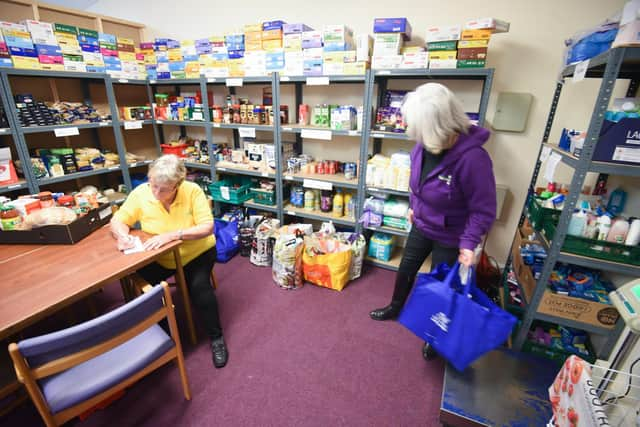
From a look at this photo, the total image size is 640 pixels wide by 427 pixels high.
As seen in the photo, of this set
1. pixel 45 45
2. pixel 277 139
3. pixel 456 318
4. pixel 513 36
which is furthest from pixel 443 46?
pixel 45 45

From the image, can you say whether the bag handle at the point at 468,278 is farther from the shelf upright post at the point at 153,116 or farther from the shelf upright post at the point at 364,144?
the shelf upright post at the point at 153,116

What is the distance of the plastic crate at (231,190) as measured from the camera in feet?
11.3

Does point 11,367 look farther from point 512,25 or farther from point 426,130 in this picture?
point 512,25

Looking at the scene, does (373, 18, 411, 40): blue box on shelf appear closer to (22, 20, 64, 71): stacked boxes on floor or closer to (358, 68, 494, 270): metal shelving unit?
(358, 68, 494, 270): metal shelving unit

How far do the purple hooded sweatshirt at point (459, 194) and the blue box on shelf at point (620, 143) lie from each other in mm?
499

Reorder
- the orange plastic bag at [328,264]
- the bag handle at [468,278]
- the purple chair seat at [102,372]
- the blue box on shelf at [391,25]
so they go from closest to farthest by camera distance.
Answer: the purple chair seat at [102,372]
the bag handle at [468,278]
the blue box on shelf at [391,25]
the orange plastic bag at [328,264]

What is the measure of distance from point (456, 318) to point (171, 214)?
178 cm

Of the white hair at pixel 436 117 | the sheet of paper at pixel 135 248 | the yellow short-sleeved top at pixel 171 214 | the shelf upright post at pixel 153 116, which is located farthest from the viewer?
the shelf upright post at pixel 153 116

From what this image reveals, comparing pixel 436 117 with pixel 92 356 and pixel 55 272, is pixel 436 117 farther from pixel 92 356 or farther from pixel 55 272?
pixel 55 272

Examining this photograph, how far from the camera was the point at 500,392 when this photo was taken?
5.68 feet

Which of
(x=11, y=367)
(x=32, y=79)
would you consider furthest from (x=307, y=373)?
(x=32, y=79)

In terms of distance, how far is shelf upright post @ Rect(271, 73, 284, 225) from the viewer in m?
2.92

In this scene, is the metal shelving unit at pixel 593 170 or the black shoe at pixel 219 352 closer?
the metal shelving unit at pixel 593 170

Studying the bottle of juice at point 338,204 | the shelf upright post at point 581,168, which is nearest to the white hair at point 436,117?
the shelf upright post at point 581,168
